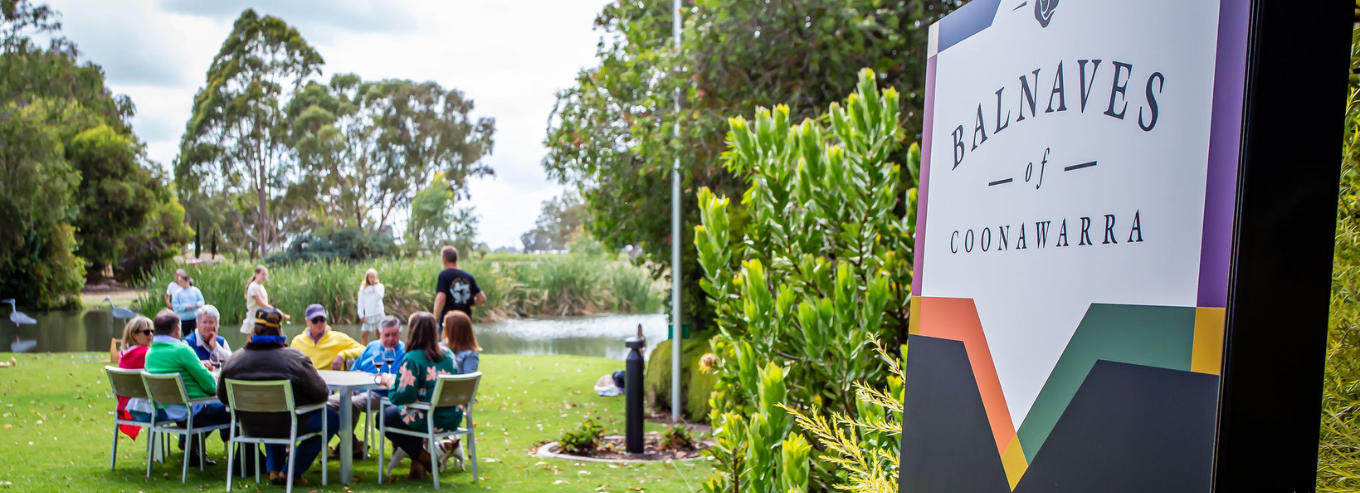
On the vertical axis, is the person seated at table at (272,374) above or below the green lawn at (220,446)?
above

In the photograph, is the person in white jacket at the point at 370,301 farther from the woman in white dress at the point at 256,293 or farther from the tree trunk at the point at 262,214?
the tree trunk at the point at 262,214

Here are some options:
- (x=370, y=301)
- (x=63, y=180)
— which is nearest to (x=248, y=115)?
(x=63, y=180)

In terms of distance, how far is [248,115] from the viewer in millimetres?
34469

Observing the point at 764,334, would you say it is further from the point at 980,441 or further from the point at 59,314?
the point at 59,314

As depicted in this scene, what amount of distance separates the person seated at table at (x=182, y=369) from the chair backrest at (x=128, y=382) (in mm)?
122

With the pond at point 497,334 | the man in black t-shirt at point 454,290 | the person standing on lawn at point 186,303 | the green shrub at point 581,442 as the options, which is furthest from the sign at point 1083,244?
the pond at point 497,334

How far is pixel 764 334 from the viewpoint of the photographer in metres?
2.65

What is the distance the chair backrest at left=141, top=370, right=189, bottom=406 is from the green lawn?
0.55 meters

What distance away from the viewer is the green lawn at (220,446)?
19.4 feet

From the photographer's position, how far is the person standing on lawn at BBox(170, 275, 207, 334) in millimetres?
11109

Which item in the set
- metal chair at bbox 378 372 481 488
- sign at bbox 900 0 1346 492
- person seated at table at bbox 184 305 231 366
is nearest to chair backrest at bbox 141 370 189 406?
metal chair at bbox 378 372 481 488

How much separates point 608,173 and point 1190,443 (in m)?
9.85

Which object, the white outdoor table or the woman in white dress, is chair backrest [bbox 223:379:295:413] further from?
the woman in white dress

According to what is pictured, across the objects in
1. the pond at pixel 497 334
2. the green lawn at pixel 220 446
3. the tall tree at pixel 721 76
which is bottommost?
the pond at pixel 497 334
